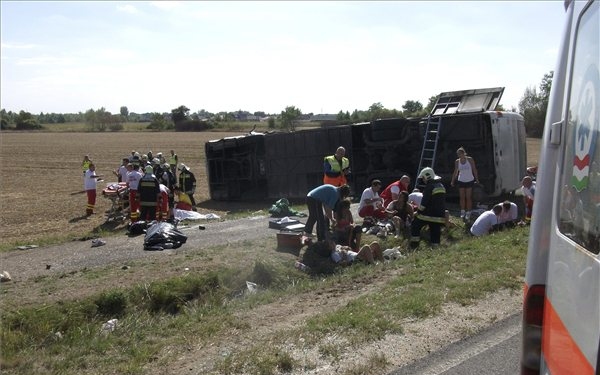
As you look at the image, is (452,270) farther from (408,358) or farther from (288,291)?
(408,358)

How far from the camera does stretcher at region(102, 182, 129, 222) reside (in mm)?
16359

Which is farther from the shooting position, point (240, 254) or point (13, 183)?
point (13, 183)

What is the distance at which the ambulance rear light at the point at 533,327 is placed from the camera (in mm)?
2521

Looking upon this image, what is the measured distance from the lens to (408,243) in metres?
11.3

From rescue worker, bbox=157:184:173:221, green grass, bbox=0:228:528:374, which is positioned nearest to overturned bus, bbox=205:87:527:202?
rescue worker, bbox=157:184:173:221

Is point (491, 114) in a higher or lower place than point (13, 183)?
higher

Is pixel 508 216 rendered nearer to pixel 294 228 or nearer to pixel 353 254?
pixel 353 254

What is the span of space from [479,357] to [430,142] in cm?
1169

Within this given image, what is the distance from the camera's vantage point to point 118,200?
16.6m

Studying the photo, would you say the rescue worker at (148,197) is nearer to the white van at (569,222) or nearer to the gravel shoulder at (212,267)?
the gravel shoulder at (212,267)

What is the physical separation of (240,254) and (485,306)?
16.2ft

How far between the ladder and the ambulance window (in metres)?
13.6

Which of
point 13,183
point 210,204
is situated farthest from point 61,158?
point 210,204

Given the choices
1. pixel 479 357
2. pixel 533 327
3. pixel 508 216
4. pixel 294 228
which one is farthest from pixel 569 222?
pixel 508 216
